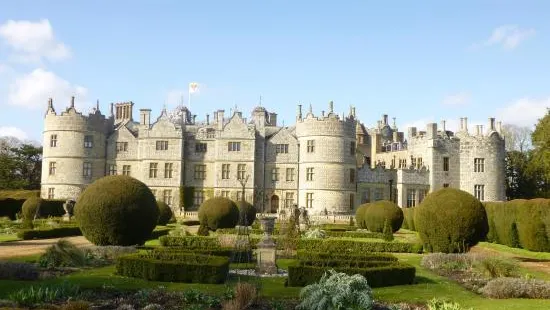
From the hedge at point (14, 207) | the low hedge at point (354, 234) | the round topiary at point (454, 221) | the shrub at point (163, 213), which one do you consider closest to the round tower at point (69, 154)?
Result: the hedge at point (14, 207)

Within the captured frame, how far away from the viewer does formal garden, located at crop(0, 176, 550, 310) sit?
1165 cm

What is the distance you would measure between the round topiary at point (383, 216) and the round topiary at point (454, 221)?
11.2 metres

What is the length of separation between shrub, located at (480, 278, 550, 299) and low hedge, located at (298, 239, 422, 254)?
31.2 ft

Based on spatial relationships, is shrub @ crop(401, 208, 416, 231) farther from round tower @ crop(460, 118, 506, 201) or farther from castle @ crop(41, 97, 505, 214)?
round tower @ crop(460, 118, 506, 201)

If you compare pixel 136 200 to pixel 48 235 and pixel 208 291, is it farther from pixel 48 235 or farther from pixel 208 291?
pixel 48 235


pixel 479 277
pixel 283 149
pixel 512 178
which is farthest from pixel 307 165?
pixel 479 277

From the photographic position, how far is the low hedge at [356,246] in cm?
2308

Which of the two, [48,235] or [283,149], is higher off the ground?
[283,149]

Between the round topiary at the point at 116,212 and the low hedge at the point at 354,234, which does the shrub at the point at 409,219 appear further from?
the round topiary at the point at 116,212

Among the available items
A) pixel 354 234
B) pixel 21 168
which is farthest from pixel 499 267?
pixel 21 168

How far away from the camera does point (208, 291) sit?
13180 millimetres

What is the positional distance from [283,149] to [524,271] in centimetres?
3079

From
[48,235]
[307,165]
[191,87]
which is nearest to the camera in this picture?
[48,235]

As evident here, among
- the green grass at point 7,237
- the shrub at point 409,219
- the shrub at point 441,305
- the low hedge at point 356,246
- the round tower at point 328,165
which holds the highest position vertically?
the round tower at point 328,165
